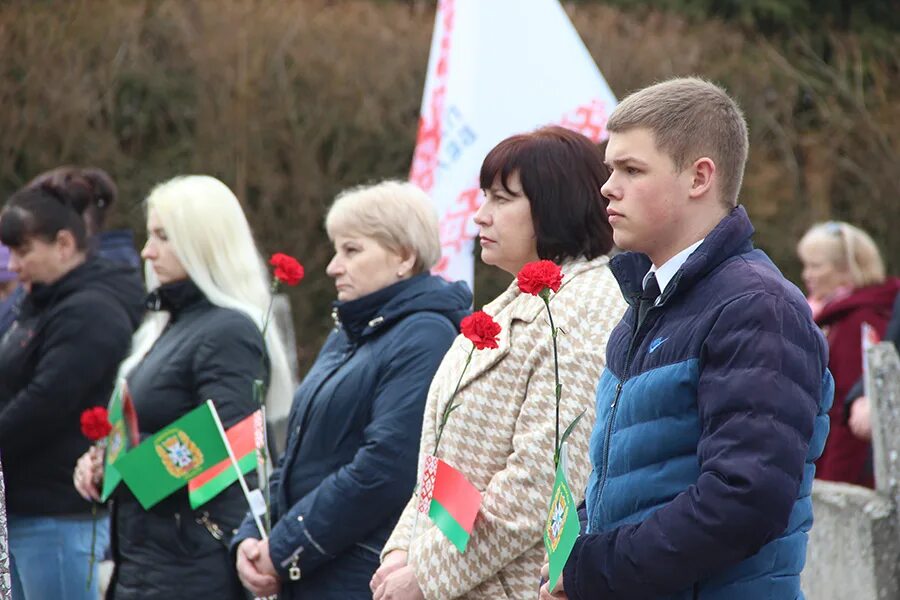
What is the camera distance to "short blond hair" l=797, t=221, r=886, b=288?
766cm

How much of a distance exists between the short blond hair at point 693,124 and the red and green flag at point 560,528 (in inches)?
25.7

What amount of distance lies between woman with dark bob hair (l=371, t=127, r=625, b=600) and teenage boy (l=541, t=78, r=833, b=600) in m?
0.41

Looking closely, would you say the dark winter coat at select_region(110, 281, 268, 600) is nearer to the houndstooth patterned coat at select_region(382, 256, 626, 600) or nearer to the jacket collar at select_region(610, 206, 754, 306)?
the houndstooth patterned coat at select_region(382, 256, 626, 600)

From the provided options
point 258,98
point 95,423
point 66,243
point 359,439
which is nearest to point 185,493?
point 95,423

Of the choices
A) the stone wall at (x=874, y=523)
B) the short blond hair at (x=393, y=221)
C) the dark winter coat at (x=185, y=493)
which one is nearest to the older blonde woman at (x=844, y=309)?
the stone wall at (x=874, y=523)

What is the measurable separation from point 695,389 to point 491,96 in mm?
3212

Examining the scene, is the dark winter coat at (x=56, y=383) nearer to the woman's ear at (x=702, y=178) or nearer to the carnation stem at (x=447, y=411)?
the carnation stem at (x=447, y=411)

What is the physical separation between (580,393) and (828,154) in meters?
11.4

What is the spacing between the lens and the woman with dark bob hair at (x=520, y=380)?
3.30 meters

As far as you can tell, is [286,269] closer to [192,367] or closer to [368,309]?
[368,309]

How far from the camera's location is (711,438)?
8.24ft

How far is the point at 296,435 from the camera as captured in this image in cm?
418

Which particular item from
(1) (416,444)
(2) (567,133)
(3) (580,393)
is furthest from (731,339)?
(1) (416,444)

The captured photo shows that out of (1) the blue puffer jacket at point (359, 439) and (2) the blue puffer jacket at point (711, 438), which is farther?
(1) the blue puffer jacket at point (359, 439)
